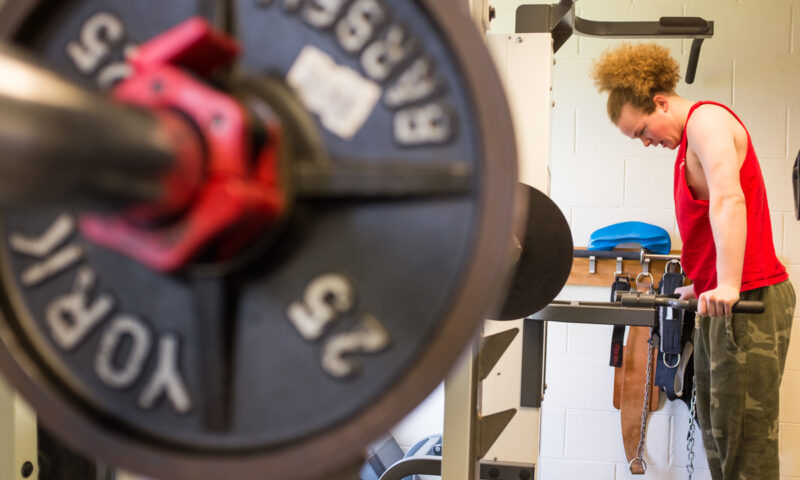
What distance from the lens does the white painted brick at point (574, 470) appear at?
3053mm

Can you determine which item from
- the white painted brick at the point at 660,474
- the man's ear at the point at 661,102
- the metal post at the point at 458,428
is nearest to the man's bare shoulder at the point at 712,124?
the man's ear at the point at 661,102

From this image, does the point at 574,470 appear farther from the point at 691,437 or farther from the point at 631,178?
the point at 631,178

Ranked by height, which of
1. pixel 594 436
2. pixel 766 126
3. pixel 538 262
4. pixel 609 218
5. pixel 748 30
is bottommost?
pixel 594 436

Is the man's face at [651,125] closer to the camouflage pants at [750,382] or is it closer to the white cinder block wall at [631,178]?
the camouflage pants at [750,382]

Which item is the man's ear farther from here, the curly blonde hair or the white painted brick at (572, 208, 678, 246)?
the white painted brick at (572, 208, 678, 246)

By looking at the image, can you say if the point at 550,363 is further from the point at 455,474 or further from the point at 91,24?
the point at 91,24

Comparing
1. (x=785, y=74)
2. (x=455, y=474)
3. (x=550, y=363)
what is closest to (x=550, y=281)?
(x=455, y=474)

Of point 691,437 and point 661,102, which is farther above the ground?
point 661,102

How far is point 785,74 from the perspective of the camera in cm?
291

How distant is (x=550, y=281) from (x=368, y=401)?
0.97 metres

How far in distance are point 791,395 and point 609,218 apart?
104 cm

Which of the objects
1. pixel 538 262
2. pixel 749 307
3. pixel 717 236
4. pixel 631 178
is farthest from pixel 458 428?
pixel 631 178

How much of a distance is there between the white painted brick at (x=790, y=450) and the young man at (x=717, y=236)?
99 cm

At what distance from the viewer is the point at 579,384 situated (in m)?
3.06
